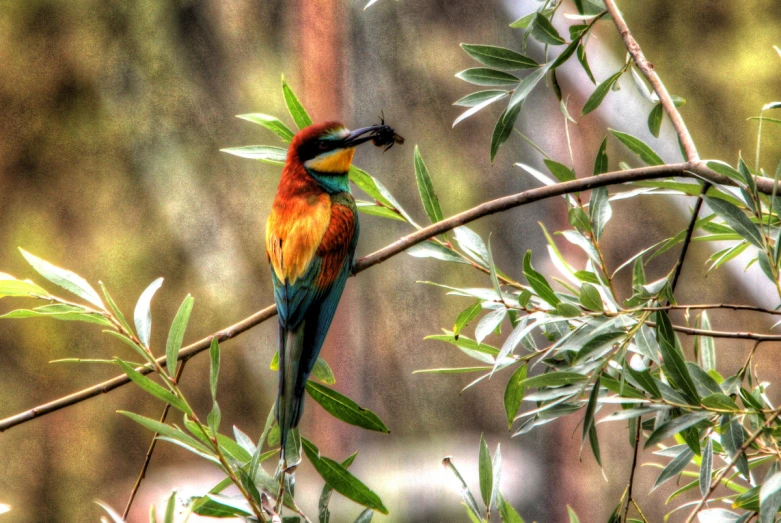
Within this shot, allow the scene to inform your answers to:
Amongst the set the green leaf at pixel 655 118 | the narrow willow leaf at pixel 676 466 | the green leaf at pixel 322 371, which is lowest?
the narrow willow leaf at pixel 676 466

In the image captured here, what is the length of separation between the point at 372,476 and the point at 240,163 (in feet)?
3.54

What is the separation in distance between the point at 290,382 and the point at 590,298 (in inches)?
11.5

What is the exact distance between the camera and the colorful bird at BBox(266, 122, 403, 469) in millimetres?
711

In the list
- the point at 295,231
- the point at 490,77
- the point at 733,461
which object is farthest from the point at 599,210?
the point at 295,231

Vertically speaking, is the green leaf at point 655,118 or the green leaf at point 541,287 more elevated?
the green leaf at point 655,118

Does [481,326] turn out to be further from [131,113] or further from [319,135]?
[131,113]

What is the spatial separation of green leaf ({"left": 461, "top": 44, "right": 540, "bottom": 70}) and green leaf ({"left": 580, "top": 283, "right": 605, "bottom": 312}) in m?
0.22

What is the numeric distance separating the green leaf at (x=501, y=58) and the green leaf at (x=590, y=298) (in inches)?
8.7

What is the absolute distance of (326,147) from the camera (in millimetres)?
859

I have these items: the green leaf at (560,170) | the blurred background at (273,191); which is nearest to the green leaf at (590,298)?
the green leaf at (560,170)

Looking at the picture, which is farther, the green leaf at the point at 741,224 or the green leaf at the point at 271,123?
the green leaf at the point at 271,123

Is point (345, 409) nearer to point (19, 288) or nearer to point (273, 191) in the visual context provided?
point (19, 288)

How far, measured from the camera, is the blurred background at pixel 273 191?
187cm

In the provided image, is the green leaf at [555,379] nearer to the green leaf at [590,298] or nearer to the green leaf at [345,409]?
the green leaf at [590,298]
